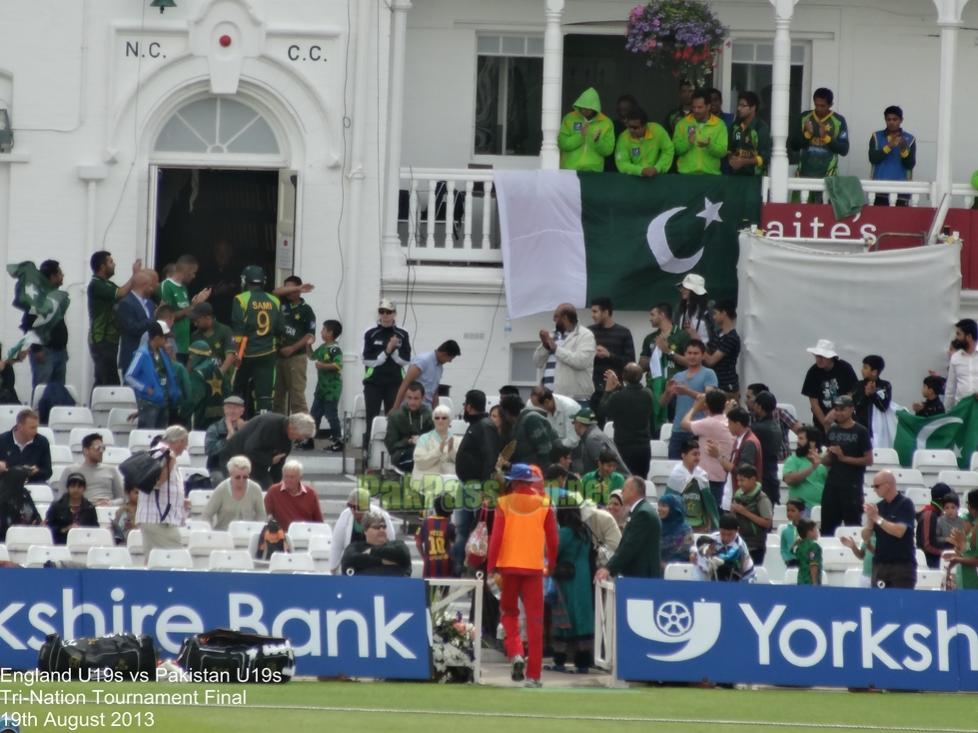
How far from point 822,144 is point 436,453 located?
7.13 m

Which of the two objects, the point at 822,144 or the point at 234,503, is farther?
the point at 822,144

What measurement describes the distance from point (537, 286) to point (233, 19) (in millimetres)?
4346

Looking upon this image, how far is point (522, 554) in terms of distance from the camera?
1650cm


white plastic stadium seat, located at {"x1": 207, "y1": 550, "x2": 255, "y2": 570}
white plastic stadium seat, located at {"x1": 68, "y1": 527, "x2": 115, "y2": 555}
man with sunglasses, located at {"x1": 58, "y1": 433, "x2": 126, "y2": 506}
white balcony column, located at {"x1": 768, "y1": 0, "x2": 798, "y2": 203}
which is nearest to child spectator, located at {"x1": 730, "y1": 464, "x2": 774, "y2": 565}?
white plastic stadium seat, located at {"x1": 207, "y1": 550, "x2": 255, "y2": 570}

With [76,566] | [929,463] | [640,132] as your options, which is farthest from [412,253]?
[76,566]

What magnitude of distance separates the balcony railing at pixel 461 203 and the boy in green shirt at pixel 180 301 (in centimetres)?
278

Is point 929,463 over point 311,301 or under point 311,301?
under

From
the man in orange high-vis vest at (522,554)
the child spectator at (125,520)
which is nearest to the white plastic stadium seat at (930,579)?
the man in orange high-vis vest at (522,554)

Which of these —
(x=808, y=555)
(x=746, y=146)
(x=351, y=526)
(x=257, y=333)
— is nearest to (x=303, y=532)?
(x=351, y=526)

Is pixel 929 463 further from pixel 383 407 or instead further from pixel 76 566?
pixel 76 566

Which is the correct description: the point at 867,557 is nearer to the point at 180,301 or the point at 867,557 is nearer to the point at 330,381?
the point at 330,381

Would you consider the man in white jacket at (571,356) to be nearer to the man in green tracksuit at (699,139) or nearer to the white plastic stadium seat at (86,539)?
the man in green tracksuit at (699,139)

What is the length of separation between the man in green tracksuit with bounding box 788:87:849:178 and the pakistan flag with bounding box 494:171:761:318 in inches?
35.0

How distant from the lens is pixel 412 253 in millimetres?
24406
